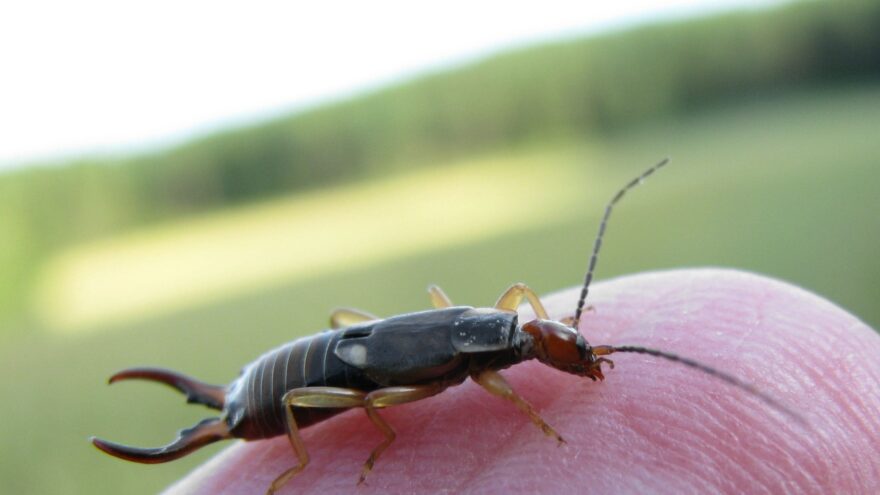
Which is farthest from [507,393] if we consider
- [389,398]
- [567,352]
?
[389,398]

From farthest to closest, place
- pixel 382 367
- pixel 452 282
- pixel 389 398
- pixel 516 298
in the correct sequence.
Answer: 1. pixel 452 282
2. pixel 516 298
3. pixel 382 367
4. pixel 389 398

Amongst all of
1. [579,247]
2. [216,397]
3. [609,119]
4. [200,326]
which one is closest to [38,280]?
[200,326]

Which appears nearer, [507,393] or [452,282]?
[507,393]

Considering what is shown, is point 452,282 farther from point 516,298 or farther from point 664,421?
point 664,421

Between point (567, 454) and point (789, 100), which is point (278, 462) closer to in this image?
point (567, 454)

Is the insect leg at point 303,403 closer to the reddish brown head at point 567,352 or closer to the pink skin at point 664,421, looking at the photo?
the pink skin at point 664,421

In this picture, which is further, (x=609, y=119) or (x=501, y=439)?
(x=609, y=119)

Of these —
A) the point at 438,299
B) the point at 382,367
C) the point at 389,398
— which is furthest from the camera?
the point at 438,299
